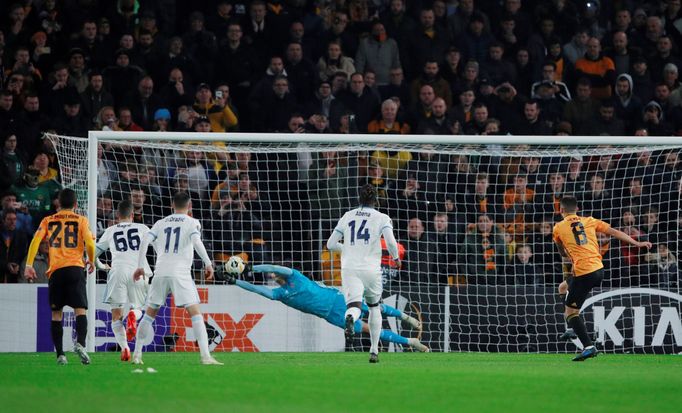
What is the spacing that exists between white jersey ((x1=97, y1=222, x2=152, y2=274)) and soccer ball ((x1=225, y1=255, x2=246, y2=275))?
1.65 m

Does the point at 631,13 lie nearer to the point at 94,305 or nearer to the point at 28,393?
the point at 94,305

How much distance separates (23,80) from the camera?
19.6 metres

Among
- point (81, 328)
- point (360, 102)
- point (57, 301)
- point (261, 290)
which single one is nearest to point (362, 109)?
point (360, 102)

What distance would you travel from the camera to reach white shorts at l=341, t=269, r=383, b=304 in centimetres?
1454

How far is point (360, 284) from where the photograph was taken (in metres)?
14.6

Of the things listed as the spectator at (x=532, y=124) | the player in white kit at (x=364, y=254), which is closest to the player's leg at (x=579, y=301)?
the player in white kit at (x=364, y=254)

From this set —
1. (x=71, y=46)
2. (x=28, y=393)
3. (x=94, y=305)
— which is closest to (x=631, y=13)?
(x=71, y=46)

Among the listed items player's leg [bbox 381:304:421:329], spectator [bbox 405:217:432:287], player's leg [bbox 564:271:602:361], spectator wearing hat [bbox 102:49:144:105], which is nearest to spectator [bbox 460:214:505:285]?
spectator [bbox 405:217:432:287]

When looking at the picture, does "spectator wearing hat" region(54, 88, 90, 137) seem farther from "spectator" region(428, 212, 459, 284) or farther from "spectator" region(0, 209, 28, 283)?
"spectator" region(428, 212, 459, 284)

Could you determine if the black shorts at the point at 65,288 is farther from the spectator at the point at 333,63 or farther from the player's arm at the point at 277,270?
the spectator at the point at 333,63

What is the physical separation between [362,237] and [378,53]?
25.6 feet

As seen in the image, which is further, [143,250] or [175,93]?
[175,93]

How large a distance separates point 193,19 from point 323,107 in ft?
9.57

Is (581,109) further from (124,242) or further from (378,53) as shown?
(124,242)
